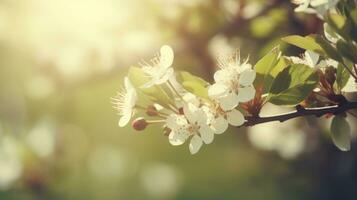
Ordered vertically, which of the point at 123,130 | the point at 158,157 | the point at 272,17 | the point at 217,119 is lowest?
the point at 158,157

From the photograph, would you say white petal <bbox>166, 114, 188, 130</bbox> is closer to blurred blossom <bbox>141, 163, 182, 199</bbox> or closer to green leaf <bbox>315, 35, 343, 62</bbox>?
green leaf <bbox>315, 35, 343, 62</bbox>

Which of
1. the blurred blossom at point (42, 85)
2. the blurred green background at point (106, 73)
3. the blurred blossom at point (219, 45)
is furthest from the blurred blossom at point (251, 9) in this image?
the blurred blossom at point (42, 85)

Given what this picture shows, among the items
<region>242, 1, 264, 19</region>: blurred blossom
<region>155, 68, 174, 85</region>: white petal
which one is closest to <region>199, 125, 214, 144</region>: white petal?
<region>155, 68, 174, 85</region>: white petal

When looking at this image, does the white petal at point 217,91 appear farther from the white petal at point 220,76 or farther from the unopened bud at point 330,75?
the unopened bud at point 330,75

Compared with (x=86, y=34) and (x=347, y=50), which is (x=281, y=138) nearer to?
(x=86, y=34)

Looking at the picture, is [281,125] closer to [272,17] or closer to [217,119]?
[272,17]

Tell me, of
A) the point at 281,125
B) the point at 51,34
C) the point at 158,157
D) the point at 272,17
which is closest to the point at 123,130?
the point at 158,157
